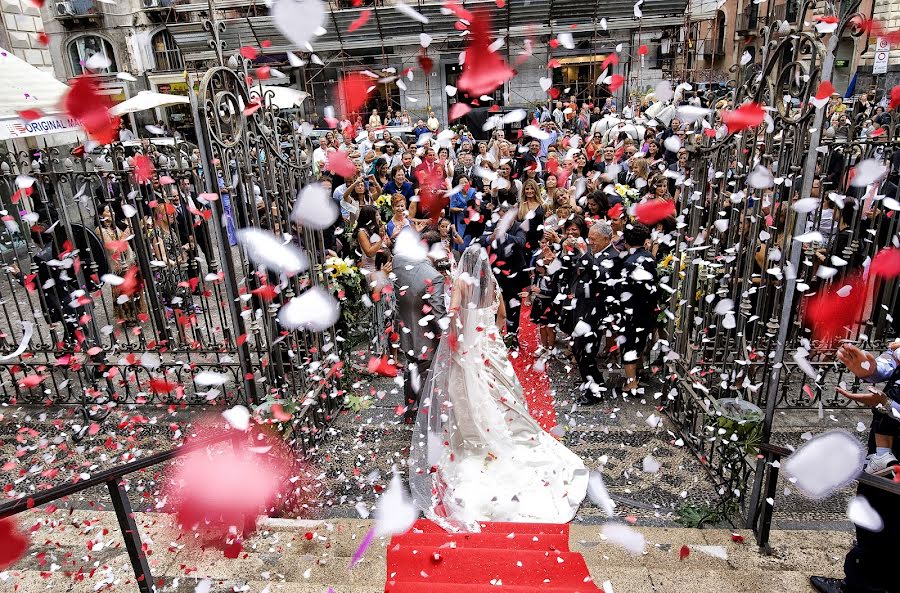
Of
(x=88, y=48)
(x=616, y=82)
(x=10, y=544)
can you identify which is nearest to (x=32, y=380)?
(x=10, y=544)

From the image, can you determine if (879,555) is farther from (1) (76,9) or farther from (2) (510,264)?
(1) (76,9)

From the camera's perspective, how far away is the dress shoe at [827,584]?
9.58 feet

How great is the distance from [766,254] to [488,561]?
9.96 ft

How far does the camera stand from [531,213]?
23.4ft

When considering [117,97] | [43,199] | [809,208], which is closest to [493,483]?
[809,208]

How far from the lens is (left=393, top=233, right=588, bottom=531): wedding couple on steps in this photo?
4.30 meters

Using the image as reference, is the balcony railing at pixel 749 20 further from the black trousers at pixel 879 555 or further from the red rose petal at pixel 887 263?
the black trousers at pixel 879 555

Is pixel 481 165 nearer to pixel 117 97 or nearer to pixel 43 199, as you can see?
pixel 43 199

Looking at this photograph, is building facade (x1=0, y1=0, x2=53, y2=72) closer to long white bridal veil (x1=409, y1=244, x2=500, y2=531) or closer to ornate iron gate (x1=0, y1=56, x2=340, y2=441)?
ornate iron gate (x1=0, y1=56, x2=340, y2=441)

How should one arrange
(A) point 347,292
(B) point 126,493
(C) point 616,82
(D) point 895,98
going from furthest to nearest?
(C) point 616,82
(A) point 347,292
(D) point 895,98
(B) point 126,493

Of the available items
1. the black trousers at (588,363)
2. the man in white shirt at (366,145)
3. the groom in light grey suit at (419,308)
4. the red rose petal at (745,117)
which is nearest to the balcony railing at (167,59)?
the man in white shirt at (366,145)

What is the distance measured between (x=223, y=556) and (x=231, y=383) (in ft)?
9.51

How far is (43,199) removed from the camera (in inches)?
214

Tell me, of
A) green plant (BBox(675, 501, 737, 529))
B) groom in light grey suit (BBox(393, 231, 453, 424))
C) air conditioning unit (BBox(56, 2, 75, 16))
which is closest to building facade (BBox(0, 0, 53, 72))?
groom in light grey suit (BBox(393, 231, 453, 424))
